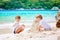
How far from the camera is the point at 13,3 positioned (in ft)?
4.28

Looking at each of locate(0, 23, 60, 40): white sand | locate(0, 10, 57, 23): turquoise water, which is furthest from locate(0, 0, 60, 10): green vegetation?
locate(0, 23, 60, 40): white sand

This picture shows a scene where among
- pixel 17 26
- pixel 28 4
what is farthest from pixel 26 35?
pixel 28 4

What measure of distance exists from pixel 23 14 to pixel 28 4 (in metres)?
0.12

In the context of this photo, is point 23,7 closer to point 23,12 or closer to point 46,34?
point 23,12

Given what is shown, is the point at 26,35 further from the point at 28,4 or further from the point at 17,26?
the point at 28,4

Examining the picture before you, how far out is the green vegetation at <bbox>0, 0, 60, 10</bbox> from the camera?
130 centimetres

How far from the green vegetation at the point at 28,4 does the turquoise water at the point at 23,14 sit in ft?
0.15

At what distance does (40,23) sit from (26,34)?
188 millimetres

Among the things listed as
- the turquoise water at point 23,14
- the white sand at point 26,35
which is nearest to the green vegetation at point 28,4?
the turquoise water at point 23,14

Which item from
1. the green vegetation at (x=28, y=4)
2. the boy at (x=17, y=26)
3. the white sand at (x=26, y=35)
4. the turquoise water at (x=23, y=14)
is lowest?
the white sand at (x=26, y=35)

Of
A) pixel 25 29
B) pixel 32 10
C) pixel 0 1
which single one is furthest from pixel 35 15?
pixel 0 1

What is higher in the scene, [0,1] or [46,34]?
[0,1]

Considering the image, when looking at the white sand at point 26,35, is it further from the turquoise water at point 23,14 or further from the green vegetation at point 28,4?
the green vegetation at point 28,4

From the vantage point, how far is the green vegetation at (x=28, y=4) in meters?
1.30
